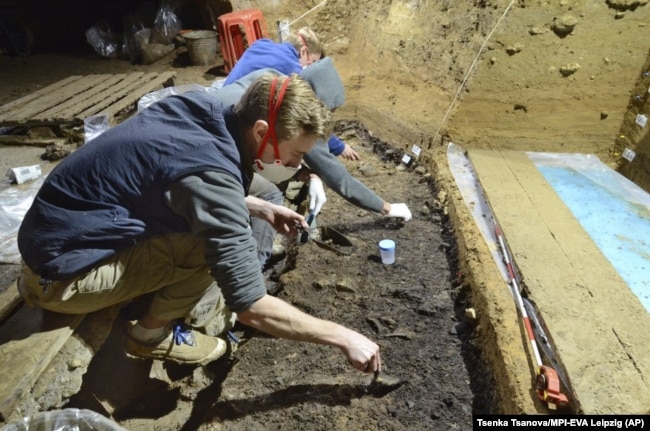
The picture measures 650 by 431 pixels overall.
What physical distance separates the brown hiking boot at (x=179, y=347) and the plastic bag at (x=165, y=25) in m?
6.90

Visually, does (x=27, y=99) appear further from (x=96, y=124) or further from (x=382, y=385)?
(x=382, y=385)

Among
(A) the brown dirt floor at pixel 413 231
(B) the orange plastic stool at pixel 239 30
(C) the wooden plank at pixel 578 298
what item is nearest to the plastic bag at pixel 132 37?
(A) the brown dirt floor at pixel 413 231

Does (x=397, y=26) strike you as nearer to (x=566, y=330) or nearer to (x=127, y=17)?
(x=566, y=330)

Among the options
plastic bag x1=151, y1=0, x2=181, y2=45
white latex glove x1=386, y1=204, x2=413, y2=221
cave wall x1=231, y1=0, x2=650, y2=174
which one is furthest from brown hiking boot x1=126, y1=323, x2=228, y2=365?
plastic bag x1=151, y1=0, x2=181, y2=45

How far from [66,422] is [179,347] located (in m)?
0.84

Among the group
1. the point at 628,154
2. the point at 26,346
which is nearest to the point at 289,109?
the point at 26,346

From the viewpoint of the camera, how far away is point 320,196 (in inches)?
143

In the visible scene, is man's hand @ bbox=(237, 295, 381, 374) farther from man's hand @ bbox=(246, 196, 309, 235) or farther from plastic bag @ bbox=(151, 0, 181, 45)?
plastic bag @ bbox=(151, 0, 181, 45)

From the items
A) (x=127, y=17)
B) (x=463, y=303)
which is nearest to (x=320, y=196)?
(x=463, y=303)

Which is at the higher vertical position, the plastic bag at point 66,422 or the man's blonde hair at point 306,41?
the man's blonde hair at point 306,41

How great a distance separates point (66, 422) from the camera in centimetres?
172

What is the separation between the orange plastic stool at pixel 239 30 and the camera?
6383 mm

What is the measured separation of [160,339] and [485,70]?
12.7 ft

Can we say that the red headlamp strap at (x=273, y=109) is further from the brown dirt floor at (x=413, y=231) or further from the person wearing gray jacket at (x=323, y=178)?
the brown dirt floor at (x=413, y=231)
